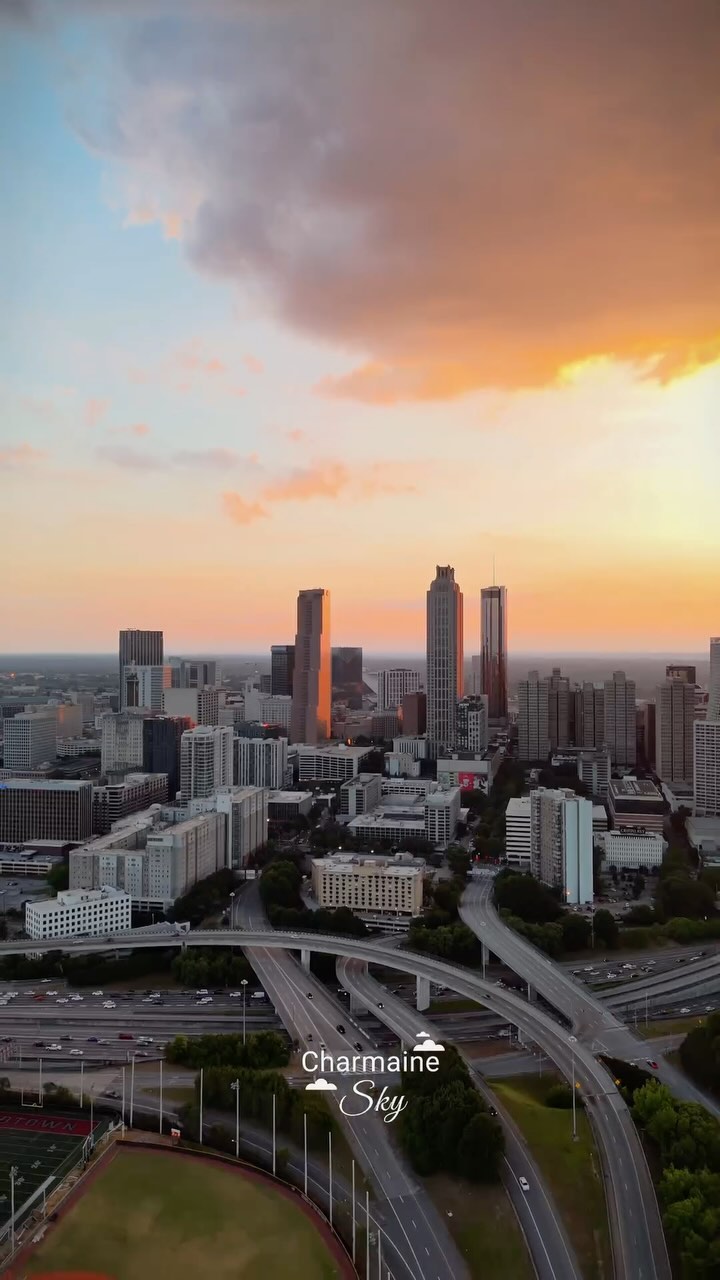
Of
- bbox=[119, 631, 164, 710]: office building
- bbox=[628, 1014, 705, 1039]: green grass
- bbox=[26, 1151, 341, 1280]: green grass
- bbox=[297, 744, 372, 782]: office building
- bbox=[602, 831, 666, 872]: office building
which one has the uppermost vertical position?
bbox=[119, 631, 164, 710]: office building

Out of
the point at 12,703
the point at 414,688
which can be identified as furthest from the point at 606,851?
the point at 414,688

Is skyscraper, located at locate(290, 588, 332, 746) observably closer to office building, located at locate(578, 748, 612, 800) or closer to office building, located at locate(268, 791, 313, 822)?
office building, located at locate(268, 791, 313, 822)

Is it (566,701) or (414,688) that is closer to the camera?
(566,701)

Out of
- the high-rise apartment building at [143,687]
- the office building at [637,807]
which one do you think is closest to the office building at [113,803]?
the office building at [637,807]

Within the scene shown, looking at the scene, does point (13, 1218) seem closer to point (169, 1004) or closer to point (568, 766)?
point (169, 1004)

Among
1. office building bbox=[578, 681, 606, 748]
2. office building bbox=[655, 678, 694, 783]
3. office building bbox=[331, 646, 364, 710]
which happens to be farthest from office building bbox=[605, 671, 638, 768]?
office building bbox=[331, 646, 364, 710]

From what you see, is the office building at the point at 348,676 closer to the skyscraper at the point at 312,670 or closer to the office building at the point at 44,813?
the skyscraper at the point at 312,670
